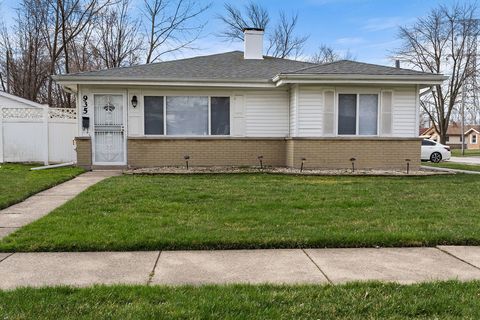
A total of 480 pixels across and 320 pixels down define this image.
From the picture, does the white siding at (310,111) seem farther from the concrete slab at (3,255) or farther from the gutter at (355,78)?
the concrete slab at (3,255)

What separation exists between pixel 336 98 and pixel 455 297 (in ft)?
35.0

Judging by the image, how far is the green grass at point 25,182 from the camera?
8.01 meters

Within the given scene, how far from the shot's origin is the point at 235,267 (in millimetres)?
4266

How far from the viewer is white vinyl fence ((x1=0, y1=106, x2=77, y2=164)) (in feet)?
50.2

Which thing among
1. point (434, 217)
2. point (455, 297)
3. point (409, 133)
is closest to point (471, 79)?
point (409, 133)

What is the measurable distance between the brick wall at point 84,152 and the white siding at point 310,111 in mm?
6837

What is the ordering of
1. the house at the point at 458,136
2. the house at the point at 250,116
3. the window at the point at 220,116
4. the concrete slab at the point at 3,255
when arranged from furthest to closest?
the house at the point at 458,136 < the window at the point at 220,116 < the house at the point at 250,116 < the concrete slab at the point at 3,255

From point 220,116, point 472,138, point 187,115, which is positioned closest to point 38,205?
point 187,115

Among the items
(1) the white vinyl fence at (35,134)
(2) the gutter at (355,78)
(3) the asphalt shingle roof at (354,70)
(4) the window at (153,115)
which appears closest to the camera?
(2) the gutter at (355,78)

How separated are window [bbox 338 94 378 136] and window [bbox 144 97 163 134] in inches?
231

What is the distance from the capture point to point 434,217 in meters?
6.46

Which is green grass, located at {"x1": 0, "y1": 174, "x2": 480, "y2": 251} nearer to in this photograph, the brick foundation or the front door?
the brick foundation

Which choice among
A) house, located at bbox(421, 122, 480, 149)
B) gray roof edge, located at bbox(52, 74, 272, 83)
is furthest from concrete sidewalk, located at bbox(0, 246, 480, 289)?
house, located at bbox(421, 122, 480, 149)

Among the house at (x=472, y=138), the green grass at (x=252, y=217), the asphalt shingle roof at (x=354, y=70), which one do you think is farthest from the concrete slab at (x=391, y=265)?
the house at (x=472, y=138)
